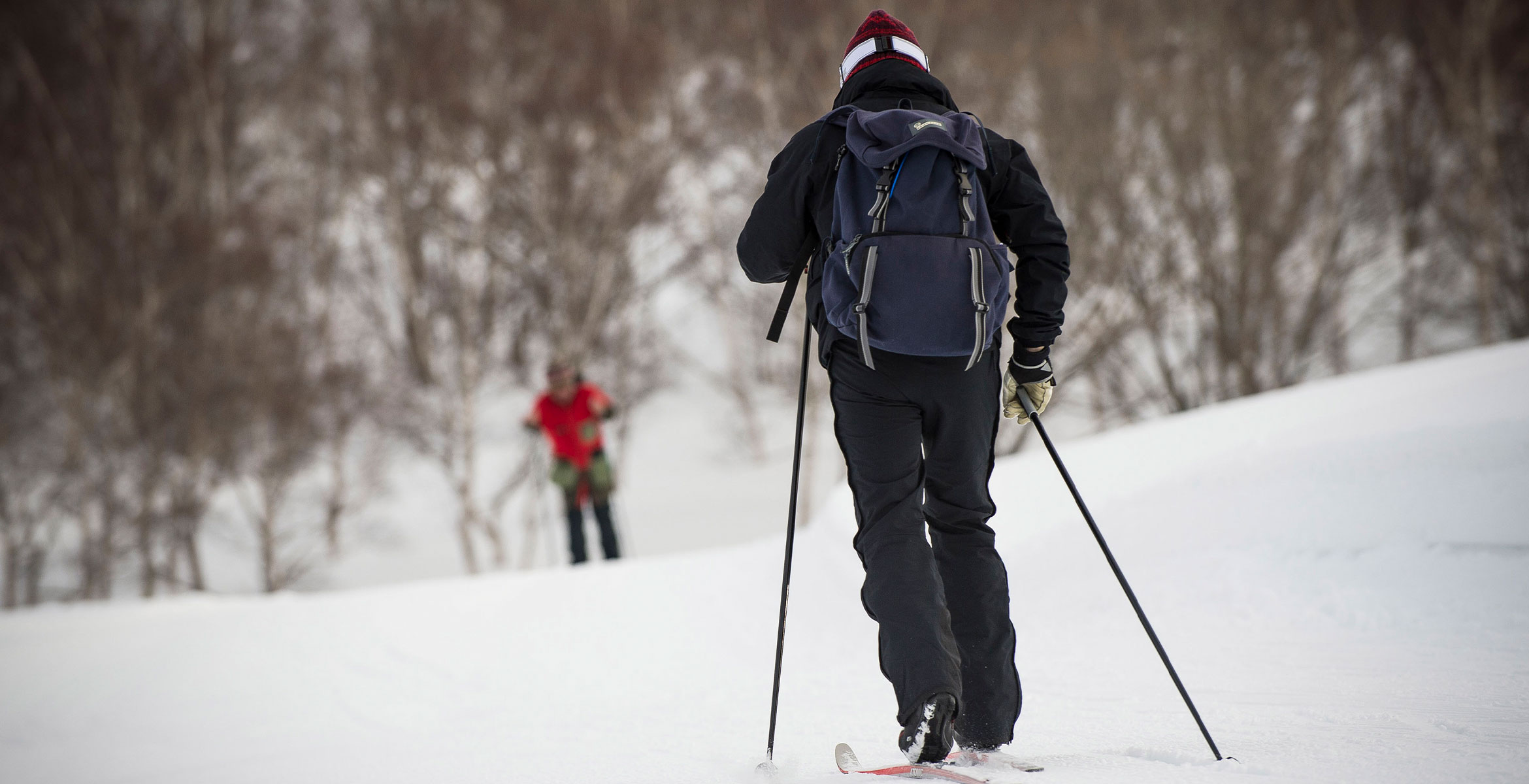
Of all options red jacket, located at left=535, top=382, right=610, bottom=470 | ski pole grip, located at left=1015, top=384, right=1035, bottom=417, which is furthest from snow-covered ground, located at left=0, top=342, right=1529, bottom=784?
red jacket, located at left=535, top=382, right=610, bottom=470

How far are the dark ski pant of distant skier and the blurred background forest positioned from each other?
4.78 meters

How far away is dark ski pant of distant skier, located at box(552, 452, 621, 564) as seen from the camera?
6301mm

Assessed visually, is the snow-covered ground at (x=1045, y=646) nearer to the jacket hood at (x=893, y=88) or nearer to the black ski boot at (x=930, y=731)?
the black ski boot at (x=930, y=731)

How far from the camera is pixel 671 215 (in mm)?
12383

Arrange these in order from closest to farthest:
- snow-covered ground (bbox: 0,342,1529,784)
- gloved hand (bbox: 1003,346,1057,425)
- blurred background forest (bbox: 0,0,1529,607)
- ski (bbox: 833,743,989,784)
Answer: ski (bbox: 833,743,989,784) < gloved hand (bbox: 1003,346,1057,425) < snow-covered ground (bbox: 0,342,1529,784) < blurred background forest (bbox: 0,0,1529,607)

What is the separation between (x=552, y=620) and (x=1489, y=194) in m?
12.6

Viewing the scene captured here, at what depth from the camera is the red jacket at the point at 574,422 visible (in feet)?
20.8

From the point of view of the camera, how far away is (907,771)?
1.65 metres

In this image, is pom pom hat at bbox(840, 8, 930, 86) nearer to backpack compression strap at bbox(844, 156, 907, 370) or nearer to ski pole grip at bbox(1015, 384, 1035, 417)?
backpack compression strap at bbox(844, 156, 907, 370)

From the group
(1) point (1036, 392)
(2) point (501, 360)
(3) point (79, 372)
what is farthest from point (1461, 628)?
(3) point (79, 372)

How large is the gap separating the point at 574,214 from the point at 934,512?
34.2 ft

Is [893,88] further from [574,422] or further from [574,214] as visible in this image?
[574,214]

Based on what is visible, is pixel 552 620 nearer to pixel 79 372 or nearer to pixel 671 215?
pixel 671 215

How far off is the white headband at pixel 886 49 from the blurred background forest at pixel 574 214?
787 centimetres
